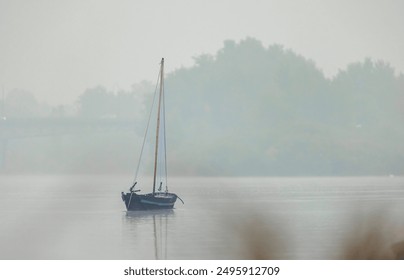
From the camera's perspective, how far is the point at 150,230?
55188 millimetres

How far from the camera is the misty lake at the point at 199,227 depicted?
4475 centimetres

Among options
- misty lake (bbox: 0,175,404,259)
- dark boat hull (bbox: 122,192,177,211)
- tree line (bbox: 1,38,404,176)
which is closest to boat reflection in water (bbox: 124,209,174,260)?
misty lake (bbox: 0,175,404,259)

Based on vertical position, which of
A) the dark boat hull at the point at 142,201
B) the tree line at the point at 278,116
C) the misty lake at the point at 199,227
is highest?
the tree line at the point at 278,116

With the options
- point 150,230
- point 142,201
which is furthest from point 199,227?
point 142,201

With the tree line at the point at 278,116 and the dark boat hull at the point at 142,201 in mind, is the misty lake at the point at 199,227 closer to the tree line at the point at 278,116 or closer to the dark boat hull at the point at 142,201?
the dark boat hull at the point at 142,201

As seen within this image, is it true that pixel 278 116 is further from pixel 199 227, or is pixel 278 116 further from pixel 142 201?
pixel 199 227

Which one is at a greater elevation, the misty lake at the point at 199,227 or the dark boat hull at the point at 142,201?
the dark boat hull at the point at 142,201

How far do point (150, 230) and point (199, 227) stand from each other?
4009 millimetres

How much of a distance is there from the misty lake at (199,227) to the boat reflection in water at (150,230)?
46 millimetres

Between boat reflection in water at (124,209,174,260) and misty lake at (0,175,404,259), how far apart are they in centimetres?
5

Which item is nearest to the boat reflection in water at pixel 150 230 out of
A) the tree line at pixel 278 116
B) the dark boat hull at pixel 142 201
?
the dark boat hull at pixel 142 201

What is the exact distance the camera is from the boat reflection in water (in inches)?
1735
